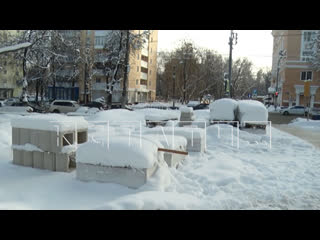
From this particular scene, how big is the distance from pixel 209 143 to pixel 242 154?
1.83m

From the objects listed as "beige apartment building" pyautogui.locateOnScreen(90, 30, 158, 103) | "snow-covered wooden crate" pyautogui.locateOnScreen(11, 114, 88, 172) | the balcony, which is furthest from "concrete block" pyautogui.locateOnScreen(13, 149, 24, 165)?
the balcony

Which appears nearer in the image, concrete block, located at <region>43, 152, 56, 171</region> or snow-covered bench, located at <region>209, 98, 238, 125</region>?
concrete block, located at <region>43, 152, 56, 171</region>

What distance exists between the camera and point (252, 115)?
1445 centimetres

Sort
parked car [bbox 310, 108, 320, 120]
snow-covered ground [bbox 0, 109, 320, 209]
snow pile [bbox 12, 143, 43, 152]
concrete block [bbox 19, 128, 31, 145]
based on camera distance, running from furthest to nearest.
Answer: parked car [bbox 310, 108, 320, 120] < concrete block [bbox 19, 128, 31, 145] < snow pile [bbox 12, 143, 43, 152] < snow-covered ground [bbox 0, 109, 320, 209]

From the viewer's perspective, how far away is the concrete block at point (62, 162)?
19.4 feet

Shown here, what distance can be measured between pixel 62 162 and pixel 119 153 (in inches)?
59.6

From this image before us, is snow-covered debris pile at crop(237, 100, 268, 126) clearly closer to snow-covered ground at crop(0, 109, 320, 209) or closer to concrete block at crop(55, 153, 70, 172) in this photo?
snow-covered ground at crop(0, 109, 320, 209)

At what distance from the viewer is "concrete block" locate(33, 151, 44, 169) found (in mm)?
6004

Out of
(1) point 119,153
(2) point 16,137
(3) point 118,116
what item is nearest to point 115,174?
(1) point 119,153

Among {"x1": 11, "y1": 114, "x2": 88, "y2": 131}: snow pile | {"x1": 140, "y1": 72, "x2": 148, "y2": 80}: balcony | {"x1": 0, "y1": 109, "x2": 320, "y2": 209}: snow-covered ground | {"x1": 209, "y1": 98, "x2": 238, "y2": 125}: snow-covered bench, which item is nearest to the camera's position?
{"x1": 0, "y1": 109, "x2": 320, "y2": 209}: snow-covered ground

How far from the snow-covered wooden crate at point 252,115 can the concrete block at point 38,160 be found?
10575 mm

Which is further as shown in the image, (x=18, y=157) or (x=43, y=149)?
(x=18, y=157)

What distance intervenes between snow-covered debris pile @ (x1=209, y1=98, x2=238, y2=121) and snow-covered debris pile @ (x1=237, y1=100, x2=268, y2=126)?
0.39m

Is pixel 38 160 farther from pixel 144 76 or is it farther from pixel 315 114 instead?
pixel 144 76
